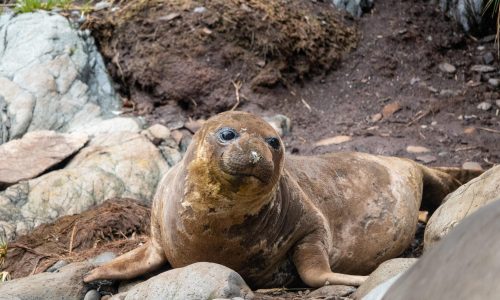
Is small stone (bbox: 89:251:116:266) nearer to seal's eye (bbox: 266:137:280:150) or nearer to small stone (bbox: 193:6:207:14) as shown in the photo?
seal's eye (bbox: 266:137:280:150)

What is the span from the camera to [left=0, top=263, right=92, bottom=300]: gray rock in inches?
175

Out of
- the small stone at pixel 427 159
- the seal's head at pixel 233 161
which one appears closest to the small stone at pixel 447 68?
the small stone at pixel 427 159

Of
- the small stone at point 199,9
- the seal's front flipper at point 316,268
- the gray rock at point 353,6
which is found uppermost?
the seal's front flipper at point 316,268

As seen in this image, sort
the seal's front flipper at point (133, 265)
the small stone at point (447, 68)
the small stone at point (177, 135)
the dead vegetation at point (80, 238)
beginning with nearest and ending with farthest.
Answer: the seal's front flipper at point (133, 265)
the dead vegetation at point (80, 238)
the small stone at point (177, 135)
the small stone at point (447, 68)

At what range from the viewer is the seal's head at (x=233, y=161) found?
4.12 metres

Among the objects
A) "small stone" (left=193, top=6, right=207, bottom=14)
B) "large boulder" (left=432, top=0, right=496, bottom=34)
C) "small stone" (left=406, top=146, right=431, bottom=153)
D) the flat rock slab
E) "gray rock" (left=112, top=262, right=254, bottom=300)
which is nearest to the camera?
"gray rock" (left=112, top=262, right=254, bottom=300)

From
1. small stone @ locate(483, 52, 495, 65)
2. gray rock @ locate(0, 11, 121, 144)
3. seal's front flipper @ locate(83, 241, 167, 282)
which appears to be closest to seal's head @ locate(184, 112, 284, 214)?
seal's front flipper @ locate(83, 241, 167, 282)

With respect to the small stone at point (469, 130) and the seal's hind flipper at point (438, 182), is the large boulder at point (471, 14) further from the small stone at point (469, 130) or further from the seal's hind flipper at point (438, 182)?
the seal's hind flipper at point (438, 182)

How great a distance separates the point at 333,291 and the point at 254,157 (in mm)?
802

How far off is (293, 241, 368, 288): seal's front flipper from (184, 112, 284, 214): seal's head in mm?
509

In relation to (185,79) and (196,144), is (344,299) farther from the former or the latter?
(185,79)

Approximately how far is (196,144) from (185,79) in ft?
14.1

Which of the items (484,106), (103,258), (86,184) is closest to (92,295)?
(103,258)

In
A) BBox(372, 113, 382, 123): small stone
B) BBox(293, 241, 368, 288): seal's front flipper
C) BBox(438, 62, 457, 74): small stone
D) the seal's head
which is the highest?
the seal's head
